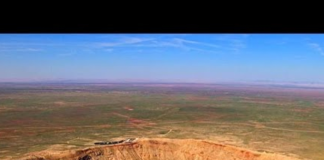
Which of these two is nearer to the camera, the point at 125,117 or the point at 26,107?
the point at 125,117

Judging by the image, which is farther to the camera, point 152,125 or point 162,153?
point 152,125

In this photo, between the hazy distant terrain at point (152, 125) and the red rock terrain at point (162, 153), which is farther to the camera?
the hazy distant terrain at point (152, 125)

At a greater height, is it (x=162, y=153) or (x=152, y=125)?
(x=162, y=153)

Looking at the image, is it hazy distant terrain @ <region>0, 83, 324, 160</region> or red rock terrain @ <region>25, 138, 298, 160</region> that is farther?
hazy distant terrain @ <region>0, 83, 324, 160</region>
